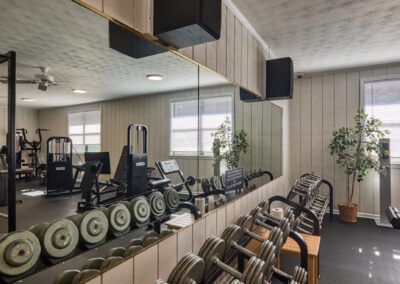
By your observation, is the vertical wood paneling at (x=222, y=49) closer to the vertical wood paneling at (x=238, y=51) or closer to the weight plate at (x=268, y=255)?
the vertical wood paneling at (x=238, y=51)

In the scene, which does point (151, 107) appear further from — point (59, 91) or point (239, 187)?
point (239, 187)

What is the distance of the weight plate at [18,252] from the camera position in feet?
2.72

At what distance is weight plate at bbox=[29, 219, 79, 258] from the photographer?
95 cm

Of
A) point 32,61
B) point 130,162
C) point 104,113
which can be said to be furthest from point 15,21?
point 130,162

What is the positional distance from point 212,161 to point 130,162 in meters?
1.07

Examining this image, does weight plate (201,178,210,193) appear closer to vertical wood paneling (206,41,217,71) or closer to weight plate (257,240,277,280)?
weight plate (257,240,277,280)

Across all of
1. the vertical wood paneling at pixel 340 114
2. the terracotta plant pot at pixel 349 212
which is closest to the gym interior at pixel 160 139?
the terracotta plant pot at pixel 349 212

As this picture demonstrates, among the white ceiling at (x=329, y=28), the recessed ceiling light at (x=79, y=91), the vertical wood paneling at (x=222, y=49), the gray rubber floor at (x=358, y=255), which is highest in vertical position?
the white ceiling at (x=329, y=28)

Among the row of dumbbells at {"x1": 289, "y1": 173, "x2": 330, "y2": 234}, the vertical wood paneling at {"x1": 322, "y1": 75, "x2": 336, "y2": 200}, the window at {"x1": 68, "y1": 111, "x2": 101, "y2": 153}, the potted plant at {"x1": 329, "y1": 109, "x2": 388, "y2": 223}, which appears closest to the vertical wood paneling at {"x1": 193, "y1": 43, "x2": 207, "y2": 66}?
the window at {"x1": 68, "y1": 111, "x2": 101, "y2": 153}

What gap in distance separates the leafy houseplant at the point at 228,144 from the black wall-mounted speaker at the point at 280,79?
0.83 m

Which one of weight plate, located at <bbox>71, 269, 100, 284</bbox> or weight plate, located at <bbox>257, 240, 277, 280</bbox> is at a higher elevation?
weight plate, located at <bbox>71, 269, 100, 284</bbox>

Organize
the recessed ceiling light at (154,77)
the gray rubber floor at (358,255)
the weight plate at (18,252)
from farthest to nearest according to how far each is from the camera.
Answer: the gray rubber floor at (358,255)
the recessed ceiling light at (154,77)
the weight plate at (18,252)

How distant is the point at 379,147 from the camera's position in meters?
4.19

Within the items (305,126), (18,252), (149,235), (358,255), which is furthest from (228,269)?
(305,126)
